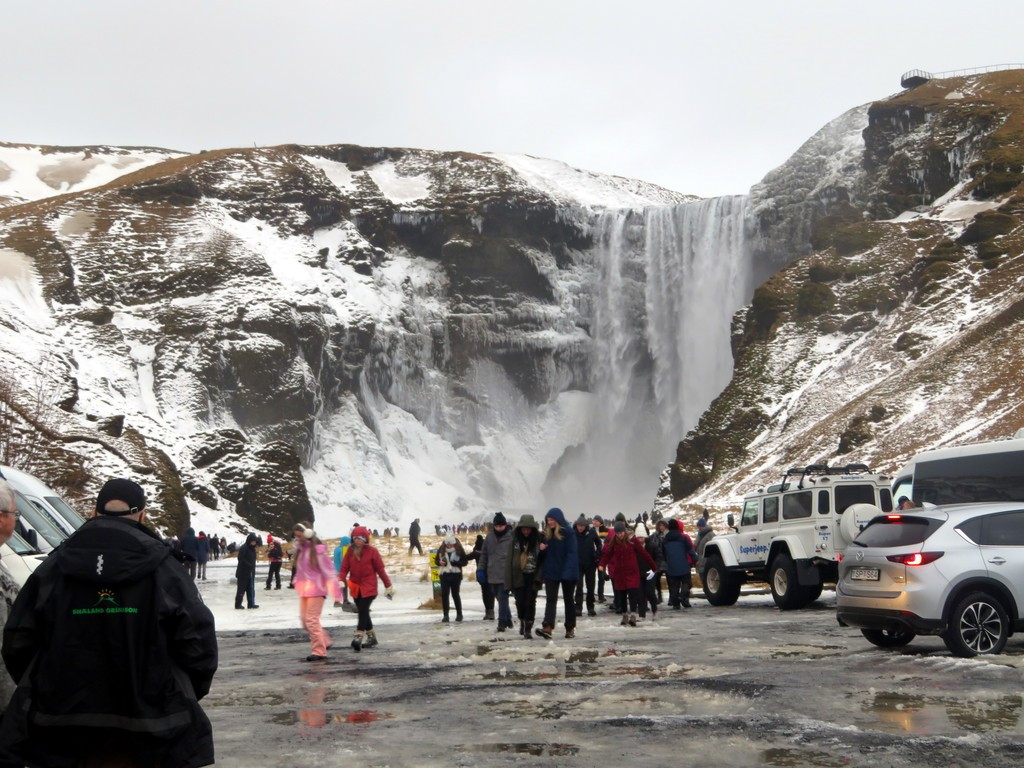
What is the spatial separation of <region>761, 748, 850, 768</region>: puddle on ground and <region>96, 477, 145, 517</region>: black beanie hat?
14.3 ft

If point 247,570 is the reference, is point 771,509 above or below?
above

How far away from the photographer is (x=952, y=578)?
12680mm

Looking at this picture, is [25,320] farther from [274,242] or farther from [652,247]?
[652,247]

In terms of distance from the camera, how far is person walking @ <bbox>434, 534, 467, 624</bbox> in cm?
2109

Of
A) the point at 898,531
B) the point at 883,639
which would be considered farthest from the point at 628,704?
the point at 883,639

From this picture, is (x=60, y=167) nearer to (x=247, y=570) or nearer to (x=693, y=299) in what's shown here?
(x=693, y=299)

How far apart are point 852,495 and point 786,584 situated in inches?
80.3

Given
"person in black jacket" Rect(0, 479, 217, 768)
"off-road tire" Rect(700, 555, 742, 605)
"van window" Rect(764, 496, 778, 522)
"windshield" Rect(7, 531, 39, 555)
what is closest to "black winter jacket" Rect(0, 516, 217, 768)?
"person in black jacket" Rect(0, 479, 217, 768)

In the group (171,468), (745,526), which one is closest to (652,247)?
(171,468)

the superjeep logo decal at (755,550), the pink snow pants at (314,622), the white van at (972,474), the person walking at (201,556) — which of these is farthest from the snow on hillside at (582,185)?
the pink snow pants at (314,622)

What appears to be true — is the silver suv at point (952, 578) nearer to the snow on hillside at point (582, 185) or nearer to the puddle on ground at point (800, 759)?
the puddle on ground at point (800, 759)

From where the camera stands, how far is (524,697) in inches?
413

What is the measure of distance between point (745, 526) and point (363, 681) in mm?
12918

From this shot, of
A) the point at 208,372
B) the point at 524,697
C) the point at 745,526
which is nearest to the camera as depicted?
the point at 524,697
